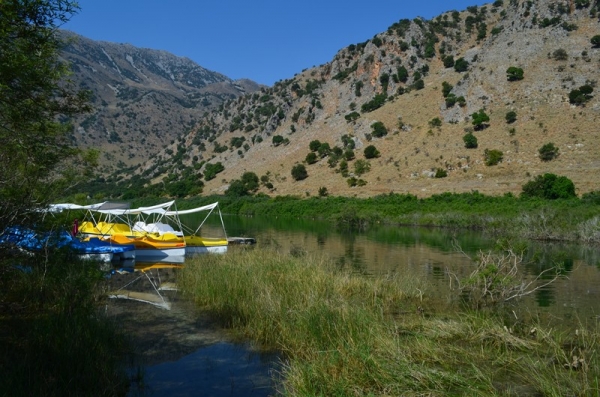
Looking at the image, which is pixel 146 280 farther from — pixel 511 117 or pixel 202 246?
pixel 511 117

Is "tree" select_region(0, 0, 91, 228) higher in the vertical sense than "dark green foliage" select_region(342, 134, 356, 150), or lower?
lower

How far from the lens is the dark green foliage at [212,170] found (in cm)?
10606

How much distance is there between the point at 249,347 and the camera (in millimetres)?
11750

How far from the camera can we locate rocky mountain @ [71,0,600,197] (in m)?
67.2

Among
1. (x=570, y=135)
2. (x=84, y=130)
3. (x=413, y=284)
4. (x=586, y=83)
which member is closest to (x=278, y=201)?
(x=570, y=135)

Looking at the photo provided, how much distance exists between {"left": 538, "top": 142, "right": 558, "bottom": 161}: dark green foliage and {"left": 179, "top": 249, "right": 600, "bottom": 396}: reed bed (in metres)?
54.3

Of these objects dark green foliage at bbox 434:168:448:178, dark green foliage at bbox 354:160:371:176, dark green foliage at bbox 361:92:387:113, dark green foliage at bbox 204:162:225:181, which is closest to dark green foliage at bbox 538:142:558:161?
dark green foliage at bbox 434:168:448:178

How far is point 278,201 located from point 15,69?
6757 cm

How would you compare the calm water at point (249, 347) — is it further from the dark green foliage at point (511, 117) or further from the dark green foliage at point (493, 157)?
the dark green foliage at point (511, 117)

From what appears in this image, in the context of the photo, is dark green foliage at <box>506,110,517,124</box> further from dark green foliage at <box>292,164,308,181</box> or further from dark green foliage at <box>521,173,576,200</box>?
dark green foliage at <box>292,164,308,181</box>

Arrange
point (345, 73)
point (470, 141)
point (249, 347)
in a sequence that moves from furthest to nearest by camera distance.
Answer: point (345, 73) < point (470, 141) < point (249, 347)

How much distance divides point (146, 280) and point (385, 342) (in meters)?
14.5

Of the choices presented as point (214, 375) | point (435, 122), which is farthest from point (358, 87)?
point (214, 375)

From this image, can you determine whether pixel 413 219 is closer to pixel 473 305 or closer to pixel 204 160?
pixel 473 305
